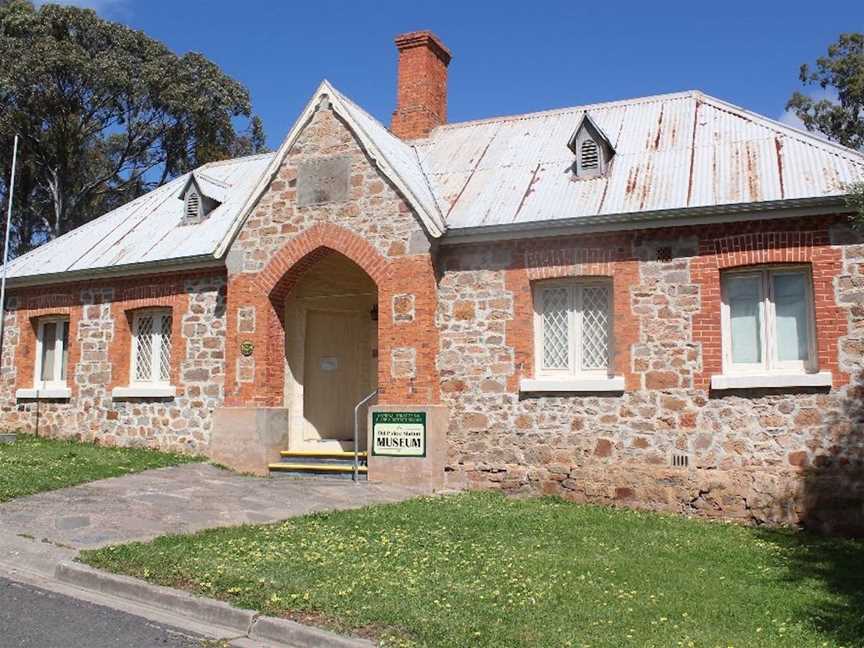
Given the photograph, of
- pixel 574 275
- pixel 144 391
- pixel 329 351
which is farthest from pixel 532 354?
pixel 144 391

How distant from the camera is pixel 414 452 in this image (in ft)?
39.7

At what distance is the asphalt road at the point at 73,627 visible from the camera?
5637 millimetres

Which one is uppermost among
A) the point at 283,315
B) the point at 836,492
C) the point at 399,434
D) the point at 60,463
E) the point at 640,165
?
the point at 640,165

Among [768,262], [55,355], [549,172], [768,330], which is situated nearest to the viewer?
[768,262]

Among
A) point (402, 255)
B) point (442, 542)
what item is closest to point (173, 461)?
point (402, 255)

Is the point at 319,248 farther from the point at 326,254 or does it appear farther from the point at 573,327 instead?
the point at 573,327

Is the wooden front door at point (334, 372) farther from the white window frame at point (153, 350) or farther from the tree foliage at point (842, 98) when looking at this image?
the tree foliage at point (842, 98)

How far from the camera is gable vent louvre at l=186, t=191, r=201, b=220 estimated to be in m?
16.2

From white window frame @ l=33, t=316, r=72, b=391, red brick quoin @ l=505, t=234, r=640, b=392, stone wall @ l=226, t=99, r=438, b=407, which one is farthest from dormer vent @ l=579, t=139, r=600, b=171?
white window frame @ l=33, t=316, r=72, b=391

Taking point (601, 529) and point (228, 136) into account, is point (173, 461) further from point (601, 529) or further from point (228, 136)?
point (228, 136)

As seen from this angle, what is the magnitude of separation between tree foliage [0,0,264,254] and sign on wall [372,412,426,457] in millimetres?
21919

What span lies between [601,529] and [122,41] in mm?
27013

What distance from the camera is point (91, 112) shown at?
97.6ft

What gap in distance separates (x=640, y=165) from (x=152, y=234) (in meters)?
9.57
